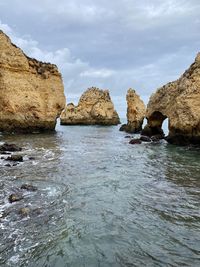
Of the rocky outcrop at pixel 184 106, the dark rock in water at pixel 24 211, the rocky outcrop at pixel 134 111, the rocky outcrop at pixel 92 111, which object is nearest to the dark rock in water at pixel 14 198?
the dark rock in water at pixel 24 211

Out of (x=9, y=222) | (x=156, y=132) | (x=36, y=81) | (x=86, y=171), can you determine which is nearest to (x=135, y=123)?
(x=156, y=132)

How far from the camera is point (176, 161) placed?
2039 cm

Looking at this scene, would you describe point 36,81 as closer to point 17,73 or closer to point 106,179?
point 17,73

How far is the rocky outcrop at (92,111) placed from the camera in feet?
263

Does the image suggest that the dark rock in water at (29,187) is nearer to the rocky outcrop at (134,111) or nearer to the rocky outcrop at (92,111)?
the rocky outcrop at (134,111)

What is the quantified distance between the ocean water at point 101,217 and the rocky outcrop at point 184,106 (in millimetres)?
9706

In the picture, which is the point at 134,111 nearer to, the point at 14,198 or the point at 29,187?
the point at 29,187

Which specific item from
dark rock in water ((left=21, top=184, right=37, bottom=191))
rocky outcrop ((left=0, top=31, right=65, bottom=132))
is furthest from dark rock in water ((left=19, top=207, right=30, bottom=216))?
rocky outcrop ((left=0, top=31, right=65, bottom=132))

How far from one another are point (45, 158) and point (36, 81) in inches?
911

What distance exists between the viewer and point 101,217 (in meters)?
9.72

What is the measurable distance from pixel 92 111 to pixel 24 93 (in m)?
43.1

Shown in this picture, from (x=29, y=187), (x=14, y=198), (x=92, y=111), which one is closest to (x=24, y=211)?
(x=14, y=198)

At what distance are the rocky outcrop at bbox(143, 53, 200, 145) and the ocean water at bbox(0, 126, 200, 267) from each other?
9.71 metres

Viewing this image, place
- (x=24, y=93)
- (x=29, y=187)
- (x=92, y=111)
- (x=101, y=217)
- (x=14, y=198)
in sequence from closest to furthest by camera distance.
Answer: (x=101, y=217) → (x=14, y=198) → (x=29, y=187) → (x=24, y=93) → (x=92, y=111)
